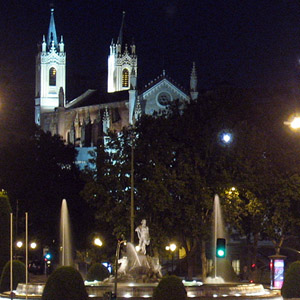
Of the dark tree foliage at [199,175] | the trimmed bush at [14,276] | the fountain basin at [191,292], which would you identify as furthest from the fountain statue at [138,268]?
the dark tree foliage at [199,175]

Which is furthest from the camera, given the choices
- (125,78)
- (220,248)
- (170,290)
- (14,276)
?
(125,78)

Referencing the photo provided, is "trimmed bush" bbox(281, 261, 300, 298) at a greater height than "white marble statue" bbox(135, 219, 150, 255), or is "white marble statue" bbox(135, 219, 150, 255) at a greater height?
"white marble statue" bbox(135, 219, 150, 255)

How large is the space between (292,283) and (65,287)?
10.7 m

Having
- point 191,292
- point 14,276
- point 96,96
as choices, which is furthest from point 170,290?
point 96,96

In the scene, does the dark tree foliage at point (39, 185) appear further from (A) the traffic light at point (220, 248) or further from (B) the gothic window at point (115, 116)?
(B) the gothic window at point (115, 116)

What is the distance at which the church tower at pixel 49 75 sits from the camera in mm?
143625

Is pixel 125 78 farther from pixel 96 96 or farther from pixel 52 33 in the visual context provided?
pixel 52 33

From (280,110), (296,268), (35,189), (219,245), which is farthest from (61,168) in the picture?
(219,245)

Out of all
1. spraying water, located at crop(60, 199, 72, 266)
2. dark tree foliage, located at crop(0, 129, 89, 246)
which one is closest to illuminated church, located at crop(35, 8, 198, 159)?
dark tree foliage, located at crop(0, 129, 89, 246)

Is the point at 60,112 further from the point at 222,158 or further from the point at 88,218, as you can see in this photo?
the point at 222,158

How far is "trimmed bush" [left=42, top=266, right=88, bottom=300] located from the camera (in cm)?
3253

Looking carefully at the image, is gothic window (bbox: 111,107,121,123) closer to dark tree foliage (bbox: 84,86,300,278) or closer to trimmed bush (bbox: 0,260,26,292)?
dark tree foliage (bbox: 84,86,300,278)

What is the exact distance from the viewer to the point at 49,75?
146 metres

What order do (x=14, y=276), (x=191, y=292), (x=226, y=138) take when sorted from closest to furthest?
1. (x=191, y=292)
2. (x=14, y=276)
3. (x=226, y=138)
